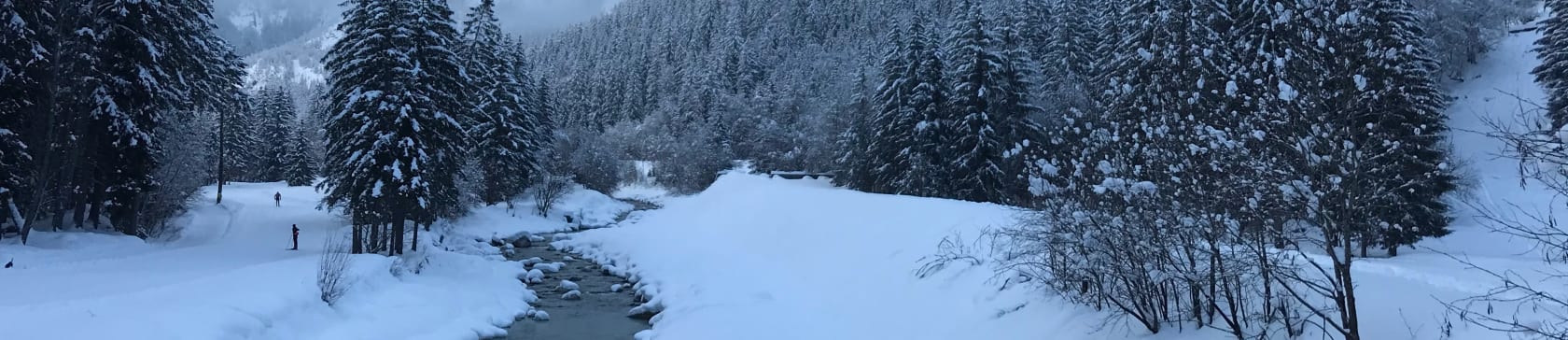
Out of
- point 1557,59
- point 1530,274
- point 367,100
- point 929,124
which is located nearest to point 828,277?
point 1530,274

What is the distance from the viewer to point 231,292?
470 inches

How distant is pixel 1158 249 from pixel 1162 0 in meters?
20.8

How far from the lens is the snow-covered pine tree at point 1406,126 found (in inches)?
244

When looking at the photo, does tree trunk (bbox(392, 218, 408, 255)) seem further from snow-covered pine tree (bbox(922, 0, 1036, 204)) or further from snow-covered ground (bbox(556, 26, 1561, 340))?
snow-covered pine tree (bbox(922, 0, 1036, 204))

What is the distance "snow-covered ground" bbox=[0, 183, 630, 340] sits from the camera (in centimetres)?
963

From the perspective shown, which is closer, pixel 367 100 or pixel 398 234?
pixel 367 100

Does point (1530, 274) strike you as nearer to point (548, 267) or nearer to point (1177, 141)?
point (1177, 141)

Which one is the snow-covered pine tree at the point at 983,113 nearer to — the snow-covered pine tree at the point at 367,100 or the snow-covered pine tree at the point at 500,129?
the snow-covered pine tree at the point at 367,100

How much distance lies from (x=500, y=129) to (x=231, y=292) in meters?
26.7

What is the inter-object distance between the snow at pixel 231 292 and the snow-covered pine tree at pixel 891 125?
18076 mm

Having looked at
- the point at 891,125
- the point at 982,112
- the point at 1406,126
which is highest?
the point at 982,112

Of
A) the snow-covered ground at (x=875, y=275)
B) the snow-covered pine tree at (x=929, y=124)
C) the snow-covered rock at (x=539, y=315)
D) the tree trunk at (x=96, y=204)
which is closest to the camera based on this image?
the snow-covered ground at (x=875, y=275)

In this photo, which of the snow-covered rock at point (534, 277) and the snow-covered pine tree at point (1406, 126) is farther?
the snow-covered rock at point (534, 277)

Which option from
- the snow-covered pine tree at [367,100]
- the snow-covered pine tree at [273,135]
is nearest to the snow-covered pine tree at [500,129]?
the snow-covered pine tree at [367,100]
